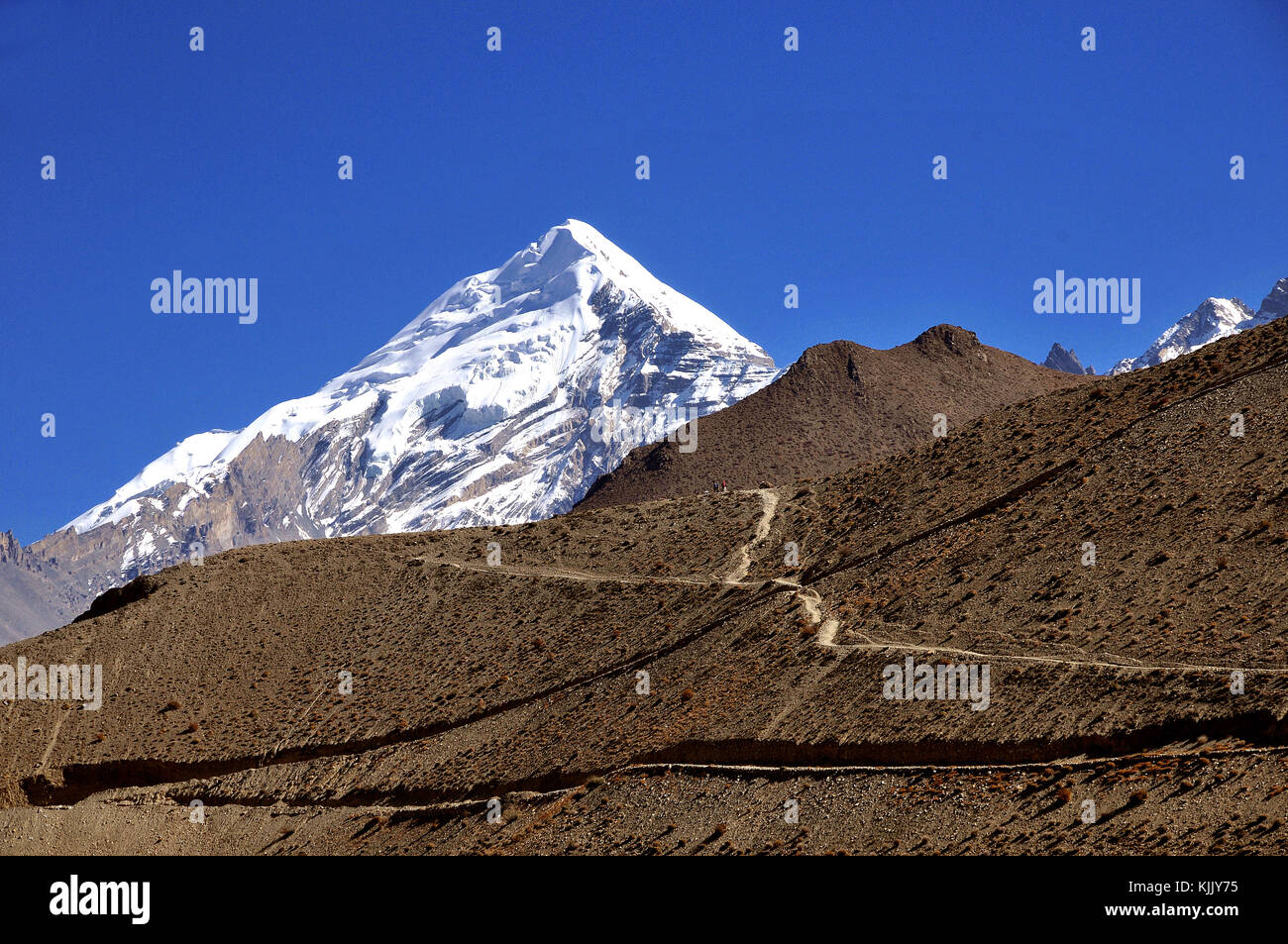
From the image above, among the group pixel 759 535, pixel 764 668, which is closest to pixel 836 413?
pixel 759 535

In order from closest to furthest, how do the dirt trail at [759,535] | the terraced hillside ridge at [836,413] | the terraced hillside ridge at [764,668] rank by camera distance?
the terraced hillside ridge at [764,668] < the dirt trail at [759,535] < the terraced hillside ridge at [836,413]

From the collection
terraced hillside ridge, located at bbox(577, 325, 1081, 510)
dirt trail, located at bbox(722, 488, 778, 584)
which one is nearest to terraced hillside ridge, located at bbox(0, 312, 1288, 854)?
dirt trail, located at bbox(722, 488, 778, 584)

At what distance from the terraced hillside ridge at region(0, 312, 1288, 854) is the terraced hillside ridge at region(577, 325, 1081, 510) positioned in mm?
44163

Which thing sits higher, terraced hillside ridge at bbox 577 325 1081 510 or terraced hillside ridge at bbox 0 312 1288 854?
terraced hillside ridge at bbox 577 325 1081 510

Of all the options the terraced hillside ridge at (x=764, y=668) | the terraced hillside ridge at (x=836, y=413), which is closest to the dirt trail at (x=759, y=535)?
the terraced hillside ridge at (x=764, y=668)

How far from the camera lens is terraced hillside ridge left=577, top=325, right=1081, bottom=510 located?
4626 inches

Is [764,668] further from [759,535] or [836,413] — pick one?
[836,413]

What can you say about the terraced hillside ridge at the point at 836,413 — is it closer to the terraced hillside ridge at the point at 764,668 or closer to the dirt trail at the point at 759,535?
the dirt trail at the point at 759,535

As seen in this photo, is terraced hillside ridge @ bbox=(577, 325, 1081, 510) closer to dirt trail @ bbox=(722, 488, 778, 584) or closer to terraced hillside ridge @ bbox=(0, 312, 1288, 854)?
dirt trail @ bbox=(722, 488, 778, 584)

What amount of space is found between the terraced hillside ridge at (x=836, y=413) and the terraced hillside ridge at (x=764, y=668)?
4416 centimetres

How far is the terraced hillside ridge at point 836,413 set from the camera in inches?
4626

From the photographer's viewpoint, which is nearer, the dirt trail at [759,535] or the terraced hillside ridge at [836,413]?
the dirt trail at [759,535]
